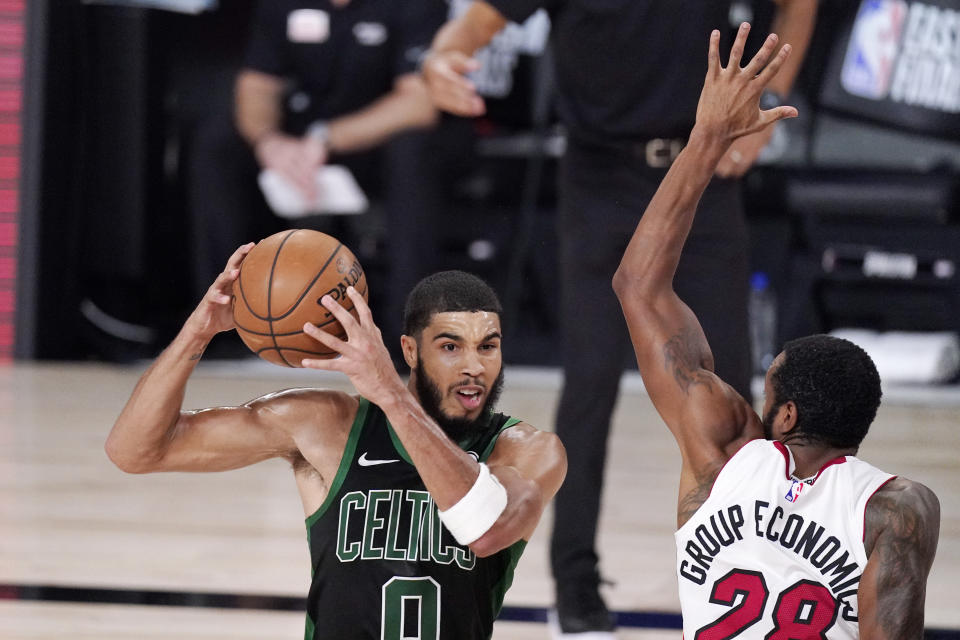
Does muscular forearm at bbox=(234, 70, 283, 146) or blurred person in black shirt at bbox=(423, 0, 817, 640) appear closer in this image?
blurred person in black shirt at bbox=(423, 0, 817, 640)

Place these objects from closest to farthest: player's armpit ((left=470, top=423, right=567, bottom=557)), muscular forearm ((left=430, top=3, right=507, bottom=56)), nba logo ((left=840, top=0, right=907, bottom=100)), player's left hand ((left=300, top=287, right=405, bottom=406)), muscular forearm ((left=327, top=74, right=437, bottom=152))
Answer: player's left hand ((left=300, top=287, right=405, bottom=406)) → player's armpit ((left=470, top=423, right=567, bottom=557)) → muscular forearm ((left=430, top=3, right=507, bottom=56)) → muscular forearm ((left=327, top=74, right=437, bottom=152)) → nba logo ((left=840, top=0, right=907, bottom=100))

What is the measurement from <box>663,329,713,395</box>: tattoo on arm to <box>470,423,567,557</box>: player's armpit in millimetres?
257

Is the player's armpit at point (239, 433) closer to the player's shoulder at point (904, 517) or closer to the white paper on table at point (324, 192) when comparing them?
the player's shoulder at point (904, 517)

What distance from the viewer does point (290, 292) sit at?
2.22 meters

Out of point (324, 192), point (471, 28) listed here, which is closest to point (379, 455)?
point (471, 28)

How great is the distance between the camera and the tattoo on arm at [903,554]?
1.92m

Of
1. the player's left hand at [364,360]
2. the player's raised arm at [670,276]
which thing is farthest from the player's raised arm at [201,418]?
the player's raised arm at [670,276]

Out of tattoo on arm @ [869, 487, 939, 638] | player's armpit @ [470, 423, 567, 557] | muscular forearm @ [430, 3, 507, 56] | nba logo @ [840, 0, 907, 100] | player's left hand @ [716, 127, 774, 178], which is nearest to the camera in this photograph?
tattoo on arm @ [869, 487, 939, 638]

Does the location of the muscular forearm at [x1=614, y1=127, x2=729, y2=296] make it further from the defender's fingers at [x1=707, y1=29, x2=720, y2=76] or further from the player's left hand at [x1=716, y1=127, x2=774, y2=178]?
the player's left hand at [x1=716, y1=127, x2=774, y2=178]

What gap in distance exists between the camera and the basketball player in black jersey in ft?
7.41

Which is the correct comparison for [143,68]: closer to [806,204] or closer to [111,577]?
[806,204]

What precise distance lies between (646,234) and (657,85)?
37.2 inches

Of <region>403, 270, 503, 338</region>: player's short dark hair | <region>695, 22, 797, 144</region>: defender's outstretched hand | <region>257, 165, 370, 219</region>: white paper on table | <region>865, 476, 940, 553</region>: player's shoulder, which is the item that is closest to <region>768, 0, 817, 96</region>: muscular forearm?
<region>695, 22, 797, 144</region>: defender's outstretched hand

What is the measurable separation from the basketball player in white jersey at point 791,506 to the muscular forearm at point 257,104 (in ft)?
18.3
